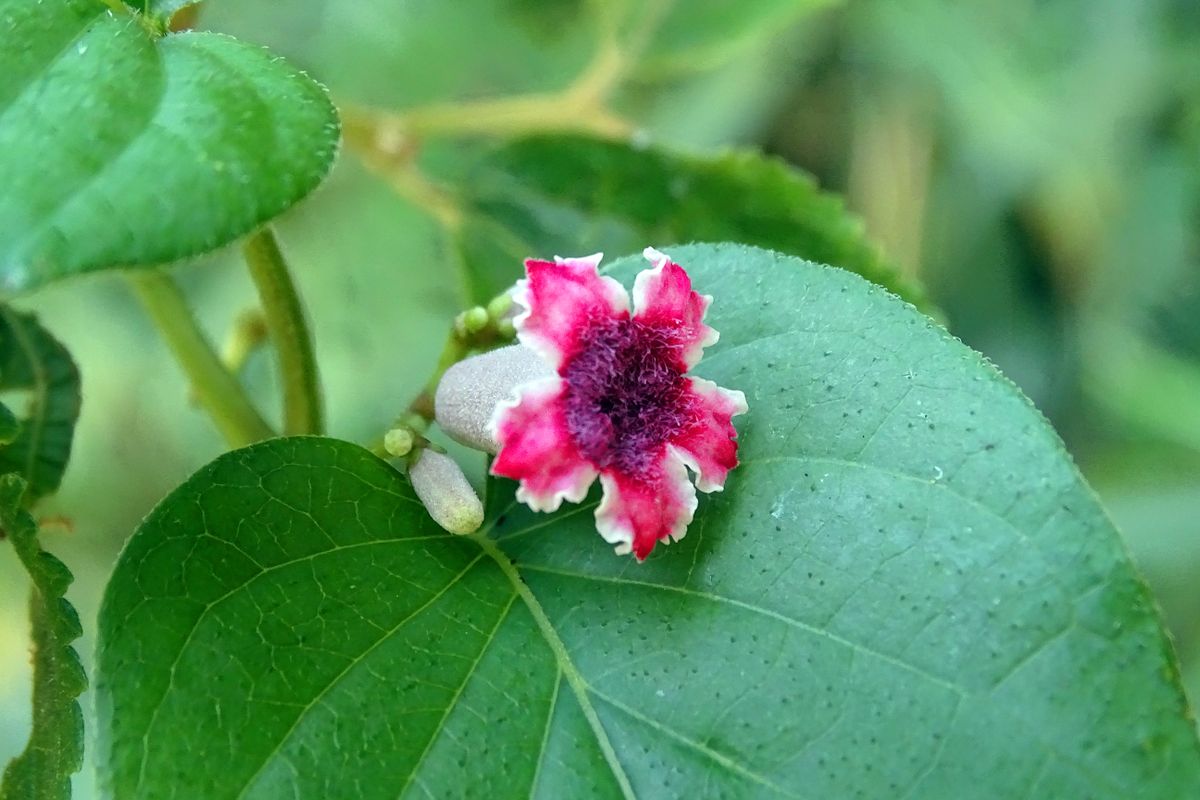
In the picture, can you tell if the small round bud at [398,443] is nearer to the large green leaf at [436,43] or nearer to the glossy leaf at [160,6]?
the glossy leaf at [160,6]

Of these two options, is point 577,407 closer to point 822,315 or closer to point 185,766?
point 822,315

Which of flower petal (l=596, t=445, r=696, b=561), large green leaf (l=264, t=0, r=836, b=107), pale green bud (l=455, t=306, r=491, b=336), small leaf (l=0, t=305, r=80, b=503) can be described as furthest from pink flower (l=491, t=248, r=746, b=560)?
large green leaf (l=264, t=0, r=836, b=107)

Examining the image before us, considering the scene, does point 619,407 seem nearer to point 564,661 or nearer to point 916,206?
point 564,661

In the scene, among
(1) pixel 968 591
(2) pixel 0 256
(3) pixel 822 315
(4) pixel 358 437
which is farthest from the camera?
(4) pixel 358 437

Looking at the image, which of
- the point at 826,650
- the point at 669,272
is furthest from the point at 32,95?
the point at 826,650


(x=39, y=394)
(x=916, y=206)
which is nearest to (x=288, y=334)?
(x=39, y=394)

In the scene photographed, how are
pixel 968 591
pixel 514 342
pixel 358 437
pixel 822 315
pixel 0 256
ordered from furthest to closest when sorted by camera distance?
1. pixel 358 437
2. pixel 514 342
3. pixel 822 315
4. pixel 968 591
5. pixel 0 256

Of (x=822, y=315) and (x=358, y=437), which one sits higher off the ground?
(x=822, y=315)
